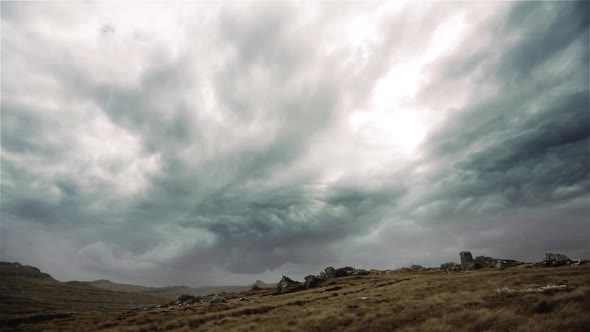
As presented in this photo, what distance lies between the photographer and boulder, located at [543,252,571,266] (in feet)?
199

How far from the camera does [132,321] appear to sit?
166 feet

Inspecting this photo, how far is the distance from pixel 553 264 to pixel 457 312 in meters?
54.6

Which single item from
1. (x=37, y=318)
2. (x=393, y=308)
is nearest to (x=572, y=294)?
(x=393, y=308)

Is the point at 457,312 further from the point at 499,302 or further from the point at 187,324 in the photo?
the point at 187,324

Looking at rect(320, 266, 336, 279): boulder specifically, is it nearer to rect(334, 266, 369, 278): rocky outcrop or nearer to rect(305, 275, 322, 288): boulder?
rect(334, 266, 369, 278): rocky outcrop

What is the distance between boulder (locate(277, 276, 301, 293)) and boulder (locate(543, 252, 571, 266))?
56.0 meters

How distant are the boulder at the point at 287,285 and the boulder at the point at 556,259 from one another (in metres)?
56.0

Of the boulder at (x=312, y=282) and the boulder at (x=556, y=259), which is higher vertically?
the boulder at (x=556, y=259)

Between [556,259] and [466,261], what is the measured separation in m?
24.4

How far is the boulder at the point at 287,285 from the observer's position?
260 feet

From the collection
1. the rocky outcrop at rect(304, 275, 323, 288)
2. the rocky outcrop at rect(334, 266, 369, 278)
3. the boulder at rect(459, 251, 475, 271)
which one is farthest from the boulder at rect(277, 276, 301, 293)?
the boulder at rect(459, 251, 475, 271)

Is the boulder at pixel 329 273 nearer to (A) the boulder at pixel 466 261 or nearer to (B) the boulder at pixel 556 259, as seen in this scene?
(A) the boulder at pixel 466 261

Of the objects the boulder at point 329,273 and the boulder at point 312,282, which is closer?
the boulder at point 312,282

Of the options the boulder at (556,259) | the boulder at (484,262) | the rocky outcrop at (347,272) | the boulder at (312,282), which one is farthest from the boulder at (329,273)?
the boulder at (556,259)
